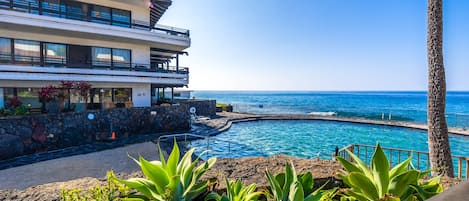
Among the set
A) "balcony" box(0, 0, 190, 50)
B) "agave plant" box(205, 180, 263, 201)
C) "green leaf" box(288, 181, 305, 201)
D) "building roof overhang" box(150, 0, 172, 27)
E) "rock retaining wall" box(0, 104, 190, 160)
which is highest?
"building roof overhang" box(150, 0, 172, 27)

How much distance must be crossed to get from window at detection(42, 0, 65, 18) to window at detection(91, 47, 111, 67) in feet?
8.85

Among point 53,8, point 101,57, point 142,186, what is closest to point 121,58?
point 101,57

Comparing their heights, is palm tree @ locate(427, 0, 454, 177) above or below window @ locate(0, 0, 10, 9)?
below

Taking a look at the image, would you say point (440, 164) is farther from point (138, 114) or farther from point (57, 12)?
point (57, 12)

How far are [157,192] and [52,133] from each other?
12.6 meters

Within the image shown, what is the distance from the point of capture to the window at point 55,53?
1445 centimetres

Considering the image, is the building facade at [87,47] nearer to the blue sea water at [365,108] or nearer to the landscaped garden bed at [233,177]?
the landscaped garden bed at [233,177]

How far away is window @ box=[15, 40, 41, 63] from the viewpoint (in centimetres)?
1352

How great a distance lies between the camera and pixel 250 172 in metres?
3.29

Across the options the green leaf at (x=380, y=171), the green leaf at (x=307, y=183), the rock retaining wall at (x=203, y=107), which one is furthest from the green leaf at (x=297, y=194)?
the rock retaining wall at (x=203, y=107)

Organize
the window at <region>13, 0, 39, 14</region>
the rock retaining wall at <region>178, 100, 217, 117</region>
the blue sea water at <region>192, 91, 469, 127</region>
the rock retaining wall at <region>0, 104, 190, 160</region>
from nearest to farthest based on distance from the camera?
the rock retaining wall at <region>0, 104, 190, 160</region> < the window at <region>13, 0, 39, 14</region> < the rock retaining wall at <region>178, 100, 217, 117</region> < the blue sea water at <region>192, 91, 469, 127</region>

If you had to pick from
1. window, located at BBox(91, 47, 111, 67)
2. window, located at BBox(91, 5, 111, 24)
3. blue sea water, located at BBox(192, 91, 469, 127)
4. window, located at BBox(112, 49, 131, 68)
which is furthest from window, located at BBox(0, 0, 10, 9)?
blue sea water, located at BBox(192, 91, 469, 127)

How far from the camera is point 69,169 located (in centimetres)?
853

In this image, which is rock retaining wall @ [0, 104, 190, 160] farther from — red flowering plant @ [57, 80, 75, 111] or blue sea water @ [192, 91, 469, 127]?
blue sea water @ [192, 91, 469, 127]
